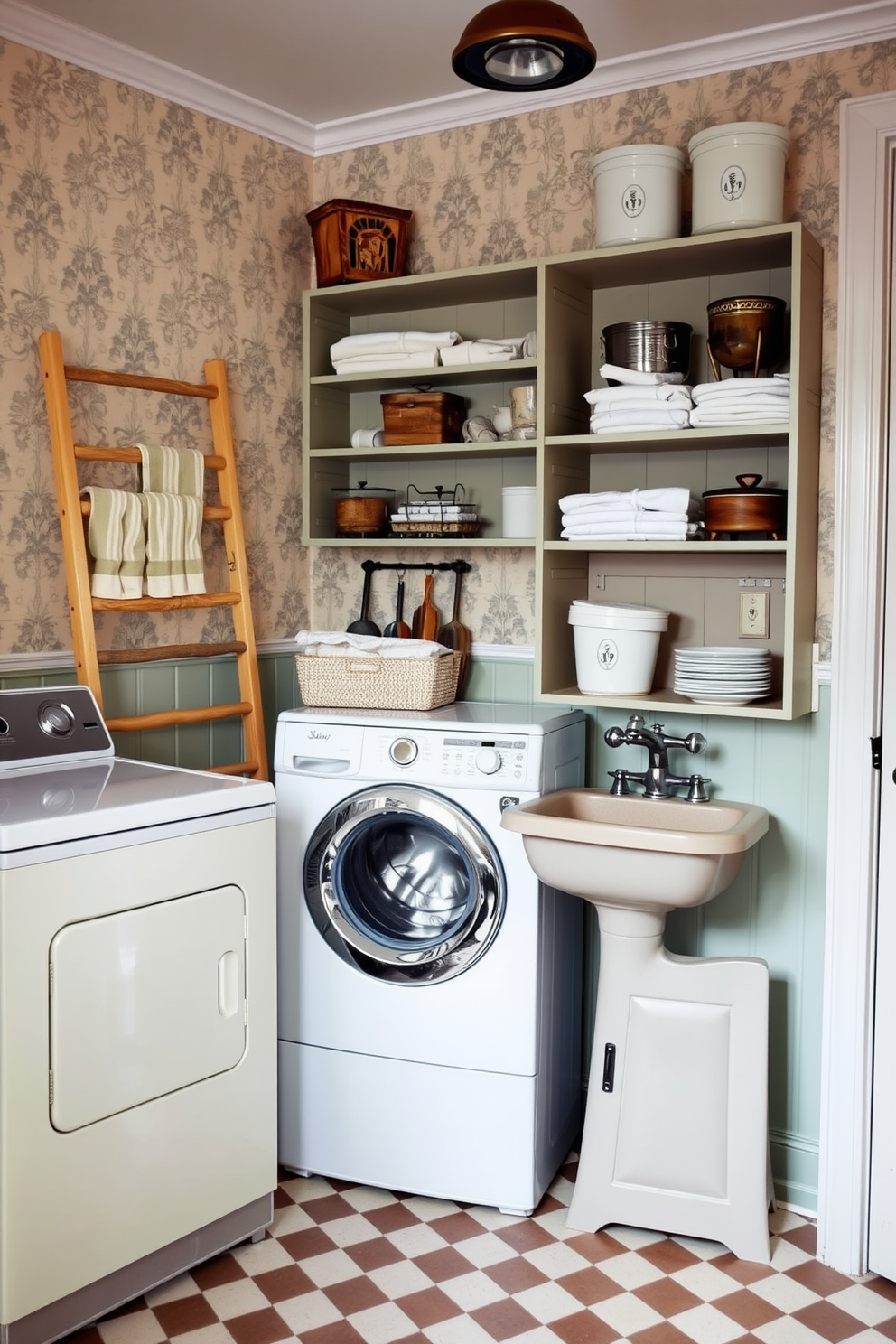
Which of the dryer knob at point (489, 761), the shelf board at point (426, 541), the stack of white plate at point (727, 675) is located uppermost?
the shelf board at point (426, 541)

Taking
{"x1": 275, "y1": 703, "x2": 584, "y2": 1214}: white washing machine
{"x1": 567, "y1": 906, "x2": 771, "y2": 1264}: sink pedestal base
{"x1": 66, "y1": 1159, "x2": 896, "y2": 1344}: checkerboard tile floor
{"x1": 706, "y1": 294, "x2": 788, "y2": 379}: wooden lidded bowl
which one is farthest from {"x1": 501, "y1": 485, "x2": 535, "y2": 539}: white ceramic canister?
{"x1": 66, "y1": 1159, "x2": 896, "y2": 1344}: checkerboard tile floor

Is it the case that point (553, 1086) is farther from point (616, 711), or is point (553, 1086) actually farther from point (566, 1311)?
point (616, 711)

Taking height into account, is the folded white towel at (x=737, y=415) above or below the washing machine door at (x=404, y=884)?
above

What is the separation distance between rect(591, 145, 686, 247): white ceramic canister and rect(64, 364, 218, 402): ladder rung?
1033mm

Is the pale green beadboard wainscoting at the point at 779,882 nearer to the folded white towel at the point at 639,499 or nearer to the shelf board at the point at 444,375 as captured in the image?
the folded white towel at the point at 639,499

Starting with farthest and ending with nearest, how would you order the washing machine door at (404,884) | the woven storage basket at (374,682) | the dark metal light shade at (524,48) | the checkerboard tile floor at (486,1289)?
the woven storage basket at (374,682)
the washing machine door at (404,884)
the checkerboard tile floor at (486,1289)
the dark metal light shade at (524,48)

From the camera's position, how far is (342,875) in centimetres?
270

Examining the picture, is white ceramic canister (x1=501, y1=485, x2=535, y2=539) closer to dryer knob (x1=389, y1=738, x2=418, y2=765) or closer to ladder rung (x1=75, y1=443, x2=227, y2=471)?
dryer knob (x1=389, y1=738, x2=418, y2=765)

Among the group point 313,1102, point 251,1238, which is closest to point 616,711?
point 313,1102

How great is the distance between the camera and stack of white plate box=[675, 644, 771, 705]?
2.54 metres

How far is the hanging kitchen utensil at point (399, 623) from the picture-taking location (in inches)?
125

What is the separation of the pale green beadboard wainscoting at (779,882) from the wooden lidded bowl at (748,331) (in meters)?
0.73

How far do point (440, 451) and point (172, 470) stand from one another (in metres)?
0.65

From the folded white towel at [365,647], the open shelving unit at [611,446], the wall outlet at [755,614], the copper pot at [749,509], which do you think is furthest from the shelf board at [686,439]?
the folded white towel at [365,647]
